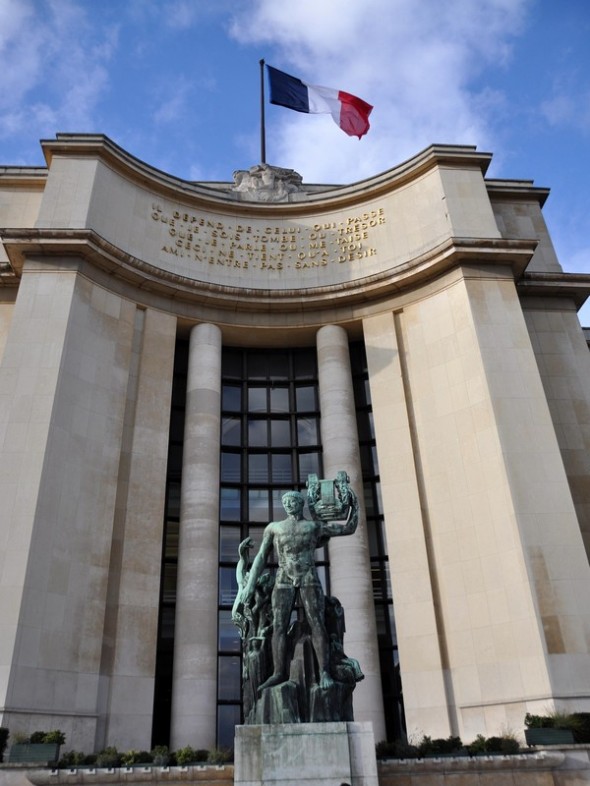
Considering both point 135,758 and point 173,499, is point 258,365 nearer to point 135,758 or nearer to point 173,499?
point 173,499

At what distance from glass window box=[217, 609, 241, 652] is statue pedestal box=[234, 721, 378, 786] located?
12.8m

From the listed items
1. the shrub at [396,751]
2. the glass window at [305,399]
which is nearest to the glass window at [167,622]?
the shrub at [396,751]

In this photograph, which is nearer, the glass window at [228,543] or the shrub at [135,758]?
the shrub at [135,758]

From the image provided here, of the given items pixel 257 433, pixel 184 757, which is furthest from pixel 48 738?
pixel 257 433

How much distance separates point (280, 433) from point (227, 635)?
8.55m

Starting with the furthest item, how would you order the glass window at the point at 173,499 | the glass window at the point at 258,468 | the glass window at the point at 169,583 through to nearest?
the glass window at the point at 258,468 → the glass window at the point at 173,499 → the glass window at the point at 169,583

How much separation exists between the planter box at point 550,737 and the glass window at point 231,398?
673 inches

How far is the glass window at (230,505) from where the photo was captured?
25562mm

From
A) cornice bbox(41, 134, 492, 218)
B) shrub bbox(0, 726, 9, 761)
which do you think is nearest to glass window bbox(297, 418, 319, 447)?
cornice bbox(41, 134, 492, 218)

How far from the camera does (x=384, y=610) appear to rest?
23391 millimetres

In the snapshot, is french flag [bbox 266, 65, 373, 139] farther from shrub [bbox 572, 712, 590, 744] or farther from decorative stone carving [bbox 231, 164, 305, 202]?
shrub [bbox 572, 712, 590, 744]

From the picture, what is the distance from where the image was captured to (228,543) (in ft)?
82.1

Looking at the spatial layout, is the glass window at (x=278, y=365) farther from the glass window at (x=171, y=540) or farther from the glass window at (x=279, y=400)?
the glass window at (x=171, y=540)

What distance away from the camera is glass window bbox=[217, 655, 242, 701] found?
2217 cm
